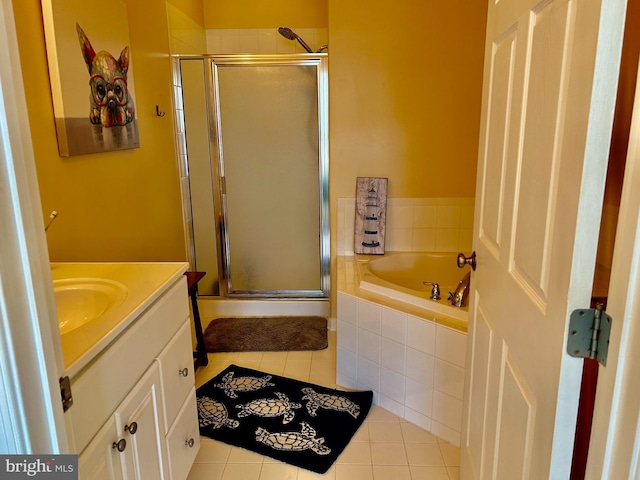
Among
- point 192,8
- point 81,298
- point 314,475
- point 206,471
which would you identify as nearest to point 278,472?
point 314,475

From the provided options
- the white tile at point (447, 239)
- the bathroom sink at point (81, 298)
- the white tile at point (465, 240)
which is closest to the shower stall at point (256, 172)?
the white tile at point (447, 239)

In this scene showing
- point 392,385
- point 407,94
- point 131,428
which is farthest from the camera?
point 407,94

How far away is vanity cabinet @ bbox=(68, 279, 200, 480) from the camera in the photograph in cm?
97

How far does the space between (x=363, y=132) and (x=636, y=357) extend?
2306 mm

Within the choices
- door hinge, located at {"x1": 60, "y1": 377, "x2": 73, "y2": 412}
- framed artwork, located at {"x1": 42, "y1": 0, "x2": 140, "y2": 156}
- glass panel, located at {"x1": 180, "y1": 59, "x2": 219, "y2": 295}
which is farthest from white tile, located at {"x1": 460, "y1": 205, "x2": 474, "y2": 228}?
door hinge, located at {"x1": 60, "y1": 377, "x2": 73, "y2": 412}

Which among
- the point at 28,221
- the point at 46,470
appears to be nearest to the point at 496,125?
the point at 28,221

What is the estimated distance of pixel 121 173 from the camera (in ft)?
6.72

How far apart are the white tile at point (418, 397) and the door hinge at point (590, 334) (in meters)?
1.42

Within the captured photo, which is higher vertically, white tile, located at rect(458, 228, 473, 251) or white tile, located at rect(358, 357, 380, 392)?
white tile, located at rect(458, 228, 473, 251)

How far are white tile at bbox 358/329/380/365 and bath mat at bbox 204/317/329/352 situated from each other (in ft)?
1.89

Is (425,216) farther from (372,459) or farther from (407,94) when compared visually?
(372,459)

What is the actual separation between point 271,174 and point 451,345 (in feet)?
5.91

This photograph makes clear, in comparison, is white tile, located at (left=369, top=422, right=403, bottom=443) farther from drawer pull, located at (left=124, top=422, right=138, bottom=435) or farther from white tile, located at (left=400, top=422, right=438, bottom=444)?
drawer pull, located at (left=124, top=422, right=138, bottom=435)

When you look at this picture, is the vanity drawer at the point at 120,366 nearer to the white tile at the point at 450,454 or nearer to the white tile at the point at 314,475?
the white tile at the point at 314,475
